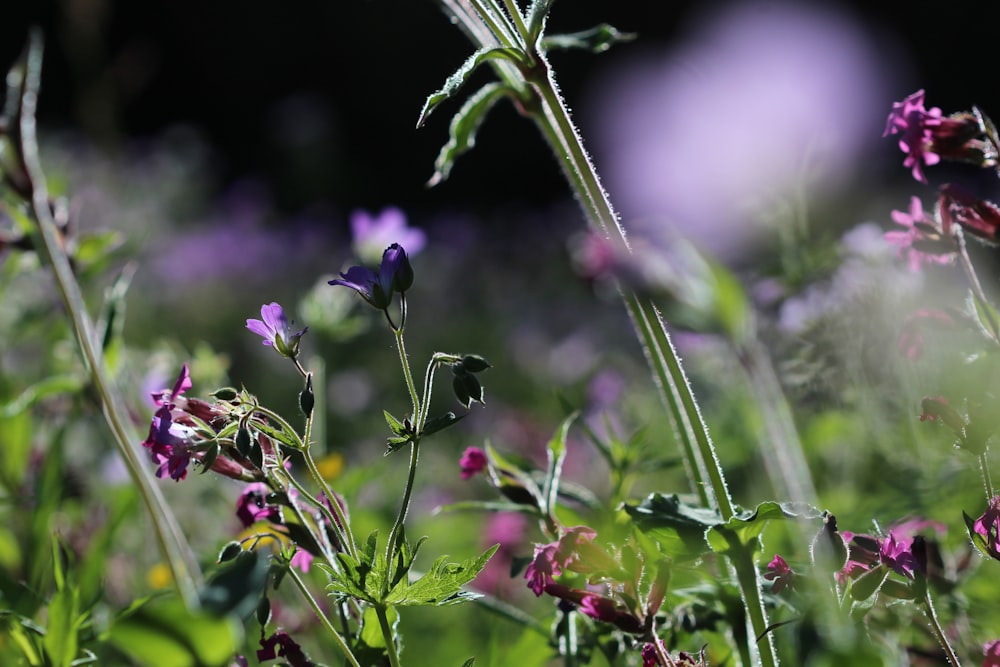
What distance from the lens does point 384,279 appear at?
2.34ft

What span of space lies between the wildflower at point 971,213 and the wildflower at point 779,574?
0.97ft

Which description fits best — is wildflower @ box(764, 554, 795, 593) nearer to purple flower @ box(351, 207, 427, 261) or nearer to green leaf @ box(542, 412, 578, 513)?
green leaf @ box(542, 412, 578, 513)

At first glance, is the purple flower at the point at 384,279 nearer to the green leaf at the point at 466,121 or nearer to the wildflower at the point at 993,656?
the green leaf at the point at 466,121

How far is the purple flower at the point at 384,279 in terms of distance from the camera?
0.70 m

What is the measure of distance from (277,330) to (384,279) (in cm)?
9

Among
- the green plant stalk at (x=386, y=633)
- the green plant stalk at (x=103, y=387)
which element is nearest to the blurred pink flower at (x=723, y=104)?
the green plant stalk at (x=103, y=387)

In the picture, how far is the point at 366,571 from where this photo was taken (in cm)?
65

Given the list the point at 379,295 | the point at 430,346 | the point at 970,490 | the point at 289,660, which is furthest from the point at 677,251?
the point at 430,346

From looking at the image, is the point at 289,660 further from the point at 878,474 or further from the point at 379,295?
the point at 878,474

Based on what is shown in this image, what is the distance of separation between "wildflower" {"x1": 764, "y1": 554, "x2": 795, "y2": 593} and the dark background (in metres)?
5.04

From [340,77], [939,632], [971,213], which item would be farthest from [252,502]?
[340,77]

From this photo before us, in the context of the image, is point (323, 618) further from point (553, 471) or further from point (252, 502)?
point (553, 471)

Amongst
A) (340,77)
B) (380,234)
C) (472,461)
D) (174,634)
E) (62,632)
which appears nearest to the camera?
(174,634)

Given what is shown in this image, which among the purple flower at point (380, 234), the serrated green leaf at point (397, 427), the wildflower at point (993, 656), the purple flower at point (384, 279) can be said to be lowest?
the wildflower at point (993, 656)
